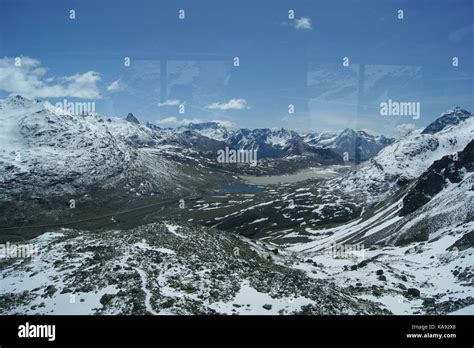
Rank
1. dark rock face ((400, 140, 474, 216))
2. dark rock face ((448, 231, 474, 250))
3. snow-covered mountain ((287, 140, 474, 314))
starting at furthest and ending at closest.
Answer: dark rock face ((400, 140, 474, 216)), dark rock face ((448, 231, 474, 250)), snow-covered mountain ((287, 140, 474, 314))

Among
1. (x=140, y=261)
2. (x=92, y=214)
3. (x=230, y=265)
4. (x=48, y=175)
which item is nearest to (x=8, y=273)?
(x=140, y=261)

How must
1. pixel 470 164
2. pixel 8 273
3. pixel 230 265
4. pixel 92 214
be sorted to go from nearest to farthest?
1. pixel 8 273
2. pixel 230 265
3. pixel 470 164
4. pixel 92 214

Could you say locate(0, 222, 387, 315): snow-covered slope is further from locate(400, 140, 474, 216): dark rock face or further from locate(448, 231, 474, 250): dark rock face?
locate(400, 140, 474, 216): dark rock face

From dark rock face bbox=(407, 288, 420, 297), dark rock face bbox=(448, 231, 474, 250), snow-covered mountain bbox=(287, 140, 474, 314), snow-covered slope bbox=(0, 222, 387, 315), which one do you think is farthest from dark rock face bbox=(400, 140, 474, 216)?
snow-covered slope bbox=(0, 222, 387, 315)

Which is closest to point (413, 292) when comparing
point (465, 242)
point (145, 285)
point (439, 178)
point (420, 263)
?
point (420, 263)

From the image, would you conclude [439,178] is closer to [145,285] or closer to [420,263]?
[420,263]
